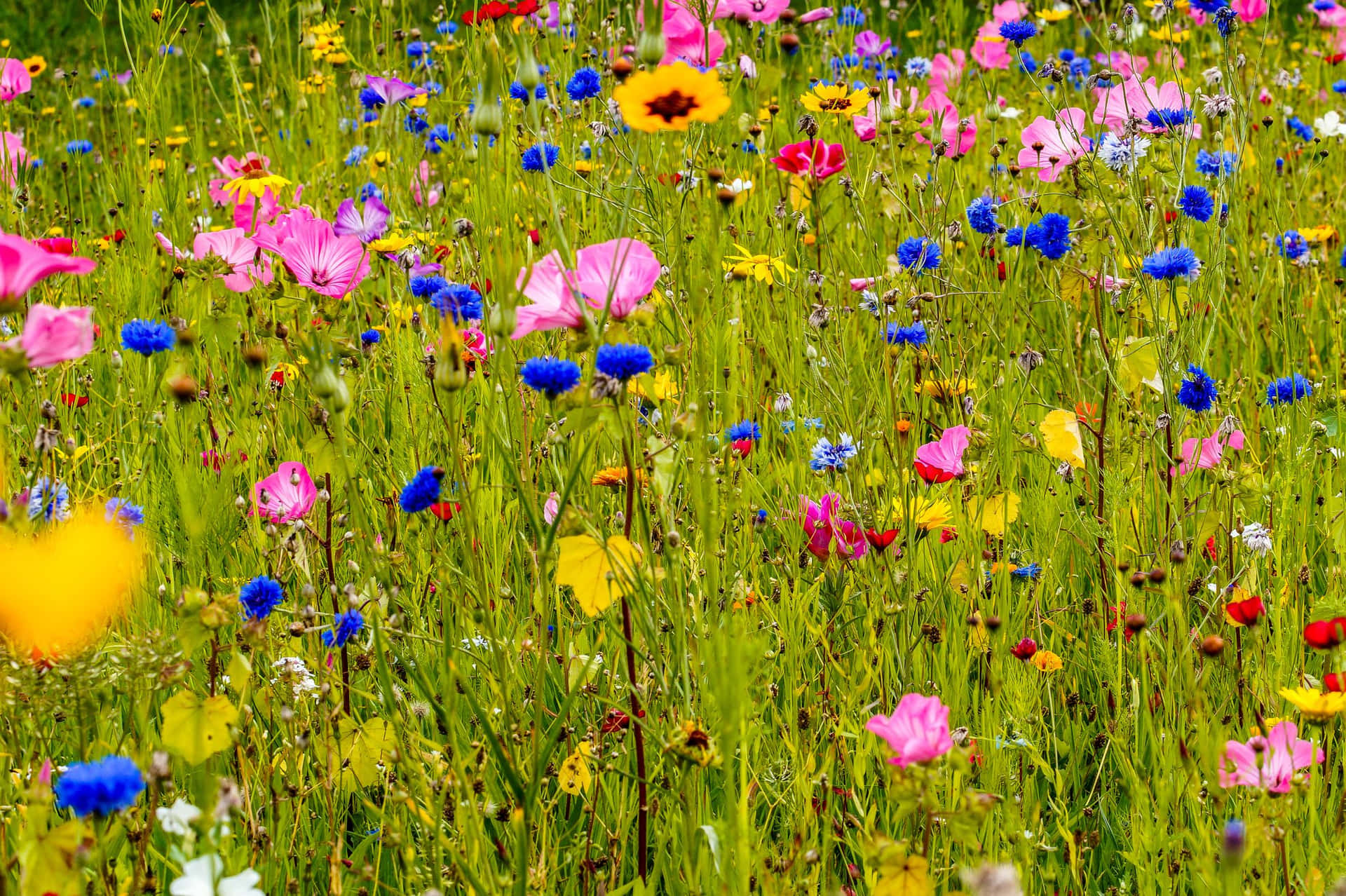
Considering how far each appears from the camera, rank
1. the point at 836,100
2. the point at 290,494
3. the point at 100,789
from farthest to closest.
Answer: the point at 836,100
the point at 290,494
the point at 100,789

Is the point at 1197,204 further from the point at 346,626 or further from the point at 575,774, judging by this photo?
the point at 346,626

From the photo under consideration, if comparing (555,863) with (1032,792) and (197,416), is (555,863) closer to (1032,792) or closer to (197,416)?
(1032,792)

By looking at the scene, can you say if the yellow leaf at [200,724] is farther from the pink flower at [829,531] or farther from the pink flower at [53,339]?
the pink flower at [829,531]

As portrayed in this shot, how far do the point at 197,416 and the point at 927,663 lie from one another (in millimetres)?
1250

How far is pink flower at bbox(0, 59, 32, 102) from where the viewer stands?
2.69m

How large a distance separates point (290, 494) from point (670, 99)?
26.6 inches

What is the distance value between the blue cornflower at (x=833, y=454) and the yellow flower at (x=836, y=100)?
2.44 feet

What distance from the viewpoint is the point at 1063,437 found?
146cm

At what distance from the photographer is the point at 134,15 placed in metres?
2.25

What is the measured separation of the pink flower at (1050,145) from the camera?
5.99 feet

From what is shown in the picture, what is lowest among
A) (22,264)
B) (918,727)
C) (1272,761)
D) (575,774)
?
(575,774)

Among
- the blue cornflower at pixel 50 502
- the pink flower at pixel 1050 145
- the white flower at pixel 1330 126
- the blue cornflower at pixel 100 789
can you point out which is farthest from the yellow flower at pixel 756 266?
the white flower at pixel 1330 126

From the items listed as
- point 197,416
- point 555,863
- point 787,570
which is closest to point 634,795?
point 555,863

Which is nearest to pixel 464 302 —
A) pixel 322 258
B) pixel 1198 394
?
pixel 322 258
